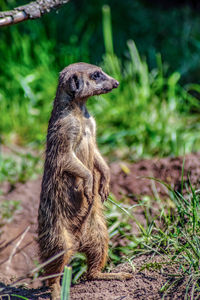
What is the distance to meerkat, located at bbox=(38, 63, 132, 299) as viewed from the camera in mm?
2738

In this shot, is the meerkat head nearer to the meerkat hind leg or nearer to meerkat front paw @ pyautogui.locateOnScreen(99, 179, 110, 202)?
meerkat front paw @ pyautogui.locateOnScreen(99, 179, 110, 202)

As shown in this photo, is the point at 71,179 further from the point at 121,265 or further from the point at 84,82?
the point at 121,265

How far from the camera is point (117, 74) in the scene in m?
5.28

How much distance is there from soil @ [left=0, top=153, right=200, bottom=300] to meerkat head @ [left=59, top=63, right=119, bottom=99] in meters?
0.68

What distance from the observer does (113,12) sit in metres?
6.95

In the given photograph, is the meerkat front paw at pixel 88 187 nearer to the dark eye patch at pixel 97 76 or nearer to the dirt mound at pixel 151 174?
the dark eye patch at pixel 97 76

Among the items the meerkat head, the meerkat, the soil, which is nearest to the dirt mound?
the soil

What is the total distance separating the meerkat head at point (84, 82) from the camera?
2.75m

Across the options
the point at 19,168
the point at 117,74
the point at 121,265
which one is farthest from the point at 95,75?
the point at 117,74

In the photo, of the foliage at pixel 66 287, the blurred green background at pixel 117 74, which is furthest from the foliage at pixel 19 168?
the foliage at pixel 66 287

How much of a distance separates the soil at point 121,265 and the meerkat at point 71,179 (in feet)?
0.49

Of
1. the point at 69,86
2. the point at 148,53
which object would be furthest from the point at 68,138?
the point at 148,53

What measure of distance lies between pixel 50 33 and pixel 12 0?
67 cm

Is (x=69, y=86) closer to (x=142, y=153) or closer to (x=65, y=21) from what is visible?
(x=142, y=153)
